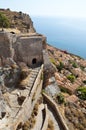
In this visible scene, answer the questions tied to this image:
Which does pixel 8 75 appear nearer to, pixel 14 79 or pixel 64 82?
pixel 14 79

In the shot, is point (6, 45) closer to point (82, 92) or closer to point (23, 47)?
point (23, 47)

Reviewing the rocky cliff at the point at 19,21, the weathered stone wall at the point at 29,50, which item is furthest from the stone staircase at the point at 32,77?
the rocky cliff at the point at 19,21

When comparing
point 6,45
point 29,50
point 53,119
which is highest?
point 6,45

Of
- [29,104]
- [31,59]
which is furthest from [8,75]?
[31,59]

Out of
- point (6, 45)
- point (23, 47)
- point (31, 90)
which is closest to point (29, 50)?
point (23, 47)

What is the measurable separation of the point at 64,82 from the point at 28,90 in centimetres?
1699

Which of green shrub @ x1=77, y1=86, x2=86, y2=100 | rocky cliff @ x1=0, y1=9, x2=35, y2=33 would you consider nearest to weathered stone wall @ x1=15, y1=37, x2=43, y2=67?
green shrub @ x1=77, y1=86, x2=86, y2=100

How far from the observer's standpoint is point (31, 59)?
43281 millimetres

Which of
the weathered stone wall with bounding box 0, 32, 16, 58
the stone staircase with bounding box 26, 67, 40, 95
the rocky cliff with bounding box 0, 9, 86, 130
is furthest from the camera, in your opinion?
the weathered stone wall with bounding box 0, 32, 16, 58

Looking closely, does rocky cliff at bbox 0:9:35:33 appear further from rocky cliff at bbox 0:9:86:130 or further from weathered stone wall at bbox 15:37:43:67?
weathered stone wall at bbox 15:37:43:67

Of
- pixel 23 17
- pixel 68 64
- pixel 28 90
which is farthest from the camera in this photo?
pixel 23 17

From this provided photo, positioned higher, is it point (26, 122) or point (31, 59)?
point (31, 59)

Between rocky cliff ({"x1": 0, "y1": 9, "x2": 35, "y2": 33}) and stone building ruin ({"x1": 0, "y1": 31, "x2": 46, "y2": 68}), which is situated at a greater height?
stone building ruin ({"x1": 0, "y1": 31, "x2": 46, "y2": 68})

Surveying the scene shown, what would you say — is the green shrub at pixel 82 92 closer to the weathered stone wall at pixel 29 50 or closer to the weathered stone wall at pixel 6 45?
the weathered stone wall at pixel 29 50
